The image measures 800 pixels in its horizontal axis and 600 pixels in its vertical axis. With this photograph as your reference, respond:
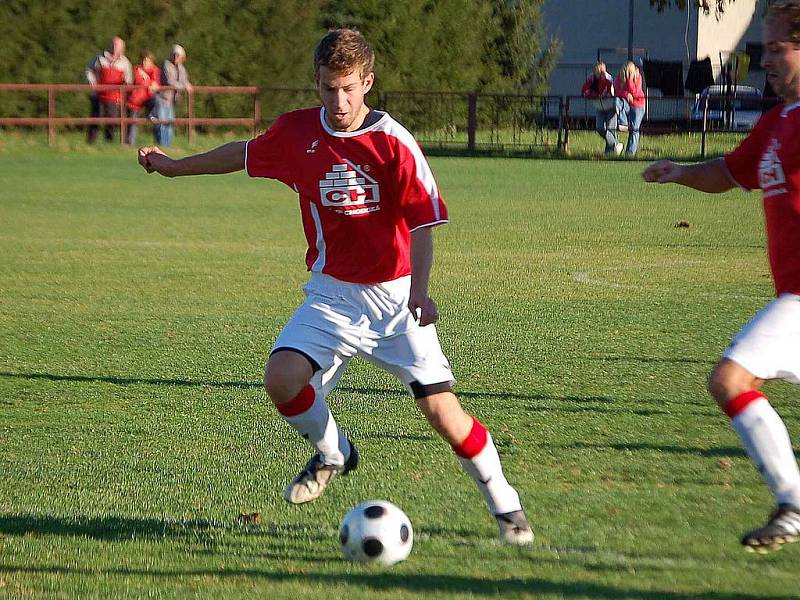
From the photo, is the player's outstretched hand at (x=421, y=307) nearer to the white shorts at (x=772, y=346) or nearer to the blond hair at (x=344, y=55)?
the blond hair at (x=344, y=55)

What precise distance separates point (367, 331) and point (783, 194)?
1496mm

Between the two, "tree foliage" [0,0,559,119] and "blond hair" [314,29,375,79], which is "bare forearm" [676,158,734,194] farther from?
"tree foliage" [0,0,559,119]

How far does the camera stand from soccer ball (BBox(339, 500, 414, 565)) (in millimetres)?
4113

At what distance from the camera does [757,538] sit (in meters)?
3.96

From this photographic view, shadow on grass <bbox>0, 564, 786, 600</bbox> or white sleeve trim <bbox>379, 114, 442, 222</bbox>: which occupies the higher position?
white sleeve trim <bbox>379, 114, 442, 222</bbox>

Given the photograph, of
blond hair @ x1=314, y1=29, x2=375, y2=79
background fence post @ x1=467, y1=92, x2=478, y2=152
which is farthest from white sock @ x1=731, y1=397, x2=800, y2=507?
background fence post @ x1=467, y1=92, x2=478, y2=152

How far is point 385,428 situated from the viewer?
6223 mm

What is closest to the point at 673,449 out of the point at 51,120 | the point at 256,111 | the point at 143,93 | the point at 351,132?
the point at 351,132

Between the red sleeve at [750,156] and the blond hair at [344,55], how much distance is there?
1.35m

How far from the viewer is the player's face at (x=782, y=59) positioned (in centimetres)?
420

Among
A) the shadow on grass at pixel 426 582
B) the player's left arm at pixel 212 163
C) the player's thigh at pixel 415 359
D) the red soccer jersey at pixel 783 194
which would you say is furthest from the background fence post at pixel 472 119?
the shadow on grass at pixel 426 582

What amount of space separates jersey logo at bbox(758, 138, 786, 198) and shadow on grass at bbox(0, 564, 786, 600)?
1346 millimetres

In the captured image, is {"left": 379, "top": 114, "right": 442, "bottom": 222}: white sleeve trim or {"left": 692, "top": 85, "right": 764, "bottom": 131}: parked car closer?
{"left": 379, "top": 114, "right": 442, "bottom": 222}: white sleeve trim

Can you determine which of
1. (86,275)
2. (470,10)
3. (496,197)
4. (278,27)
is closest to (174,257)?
(86,275)
